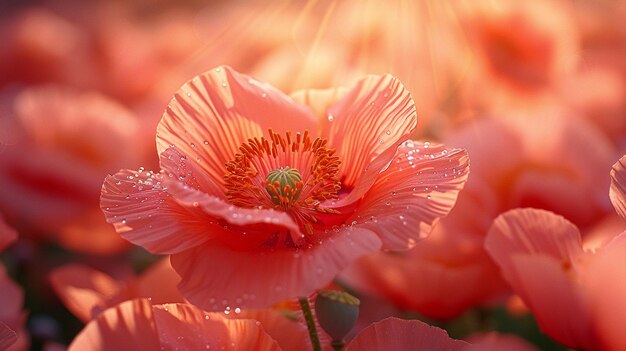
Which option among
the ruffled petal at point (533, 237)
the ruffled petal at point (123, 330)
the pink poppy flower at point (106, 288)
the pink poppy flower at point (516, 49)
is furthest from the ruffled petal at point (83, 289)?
the pink poppy flower at point (516, 49)

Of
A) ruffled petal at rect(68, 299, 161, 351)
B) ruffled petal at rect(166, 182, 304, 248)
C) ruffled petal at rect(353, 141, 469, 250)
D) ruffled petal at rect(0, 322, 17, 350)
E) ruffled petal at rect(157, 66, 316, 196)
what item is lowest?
ruffled petal at rect(68, 299, 161, 351)

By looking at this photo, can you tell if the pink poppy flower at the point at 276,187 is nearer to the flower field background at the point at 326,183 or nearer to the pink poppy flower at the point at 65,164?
the flower field background at the point at 326,183

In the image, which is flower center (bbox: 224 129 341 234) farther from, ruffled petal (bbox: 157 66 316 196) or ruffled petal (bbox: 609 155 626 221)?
ruffled petal (bbox: 609 155 626 221)

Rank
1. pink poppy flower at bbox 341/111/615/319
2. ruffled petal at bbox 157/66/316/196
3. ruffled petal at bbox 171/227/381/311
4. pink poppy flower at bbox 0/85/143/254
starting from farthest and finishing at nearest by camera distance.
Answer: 1. pink poppy flower at bbox 0/85/143/254
2. pink poppy flower at bbox 341/111/615/319
3. ruffled petal at bbox 157/66/316/196
4. ruffled petal at bbox 171/227/381/311

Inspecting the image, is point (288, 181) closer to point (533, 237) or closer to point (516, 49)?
point (533, 237)

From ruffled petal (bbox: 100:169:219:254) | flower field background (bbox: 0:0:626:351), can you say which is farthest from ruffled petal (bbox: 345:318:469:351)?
ruffled petal (bbox: 100:169:219:254)

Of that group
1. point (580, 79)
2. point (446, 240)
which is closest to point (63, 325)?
point (446, 240)
